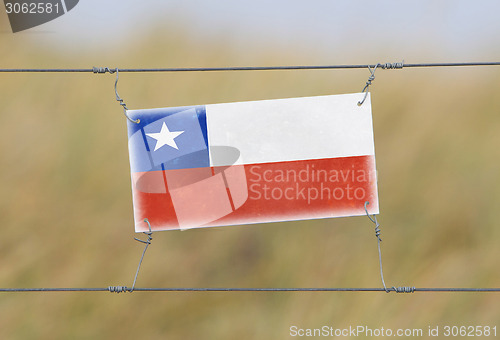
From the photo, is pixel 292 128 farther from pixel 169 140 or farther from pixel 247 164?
pixel 169 140

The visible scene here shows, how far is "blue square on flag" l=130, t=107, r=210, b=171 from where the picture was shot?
1.77m

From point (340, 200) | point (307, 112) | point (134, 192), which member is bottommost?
point (340, 200)

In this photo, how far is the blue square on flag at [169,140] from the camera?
1.77m

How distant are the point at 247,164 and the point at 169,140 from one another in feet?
0.86

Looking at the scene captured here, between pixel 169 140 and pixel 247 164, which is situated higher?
pixel 169 140

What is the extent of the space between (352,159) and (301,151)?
0.54 ft

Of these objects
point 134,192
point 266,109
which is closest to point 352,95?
point 266,109

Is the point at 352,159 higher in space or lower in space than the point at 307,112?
lower

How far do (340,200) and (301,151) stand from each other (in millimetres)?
200

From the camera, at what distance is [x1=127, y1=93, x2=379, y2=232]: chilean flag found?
1.77m

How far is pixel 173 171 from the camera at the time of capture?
1777 mm

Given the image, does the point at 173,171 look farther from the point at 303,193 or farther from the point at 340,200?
the point at 340,200

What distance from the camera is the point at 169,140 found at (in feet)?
5.82

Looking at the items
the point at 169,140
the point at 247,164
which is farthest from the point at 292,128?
the point at 169,140
